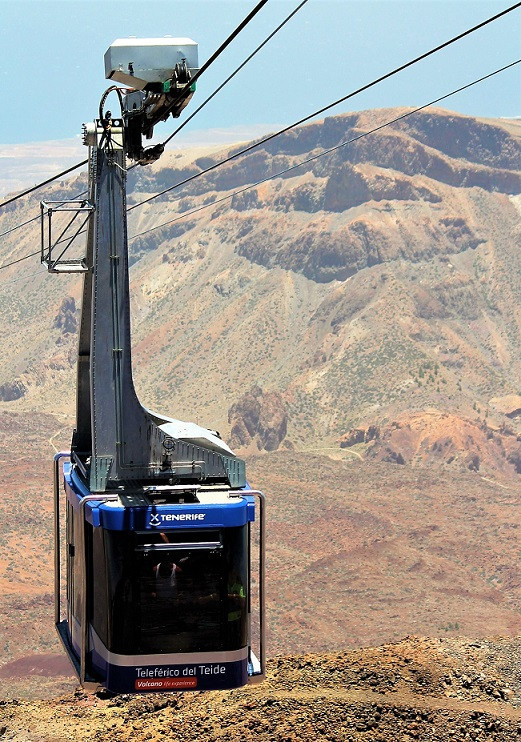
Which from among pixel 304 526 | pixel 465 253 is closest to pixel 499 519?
pixel 304 526

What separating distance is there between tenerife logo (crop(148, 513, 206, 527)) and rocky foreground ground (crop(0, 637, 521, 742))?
10.8m

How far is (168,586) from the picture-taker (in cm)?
1587

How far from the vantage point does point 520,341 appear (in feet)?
393

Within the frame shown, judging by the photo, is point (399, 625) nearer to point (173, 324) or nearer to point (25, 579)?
point (25, 579)

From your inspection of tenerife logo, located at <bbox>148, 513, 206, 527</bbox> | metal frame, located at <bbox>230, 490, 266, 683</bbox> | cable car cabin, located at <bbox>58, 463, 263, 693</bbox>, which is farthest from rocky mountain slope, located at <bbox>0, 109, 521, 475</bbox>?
tenerife logo, located at <bbox>148, 513, 206, 527</bbox>

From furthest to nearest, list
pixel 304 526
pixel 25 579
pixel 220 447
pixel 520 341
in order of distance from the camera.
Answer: pixel 520 341, pixel 304 526, pixel 25 579, pixel 220 447

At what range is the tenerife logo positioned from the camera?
1549 cm

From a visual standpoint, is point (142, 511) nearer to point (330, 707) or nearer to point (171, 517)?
point (171, 517)

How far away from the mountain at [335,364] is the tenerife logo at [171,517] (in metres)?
38.7

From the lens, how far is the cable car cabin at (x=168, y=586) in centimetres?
1559

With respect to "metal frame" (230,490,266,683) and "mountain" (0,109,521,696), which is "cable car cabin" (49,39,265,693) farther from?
"mountain" (0,109,521,696)

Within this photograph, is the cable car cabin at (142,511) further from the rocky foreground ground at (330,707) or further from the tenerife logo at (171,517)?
the rocky foreground ground at (330,707)

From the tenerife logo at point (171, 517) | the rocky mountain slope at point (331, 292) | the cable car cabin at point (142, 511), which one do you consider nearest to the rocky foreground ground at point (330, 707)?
the cable car cabin at point (142, 511)

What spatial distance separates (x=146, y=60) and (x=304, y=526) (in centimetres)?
6847
